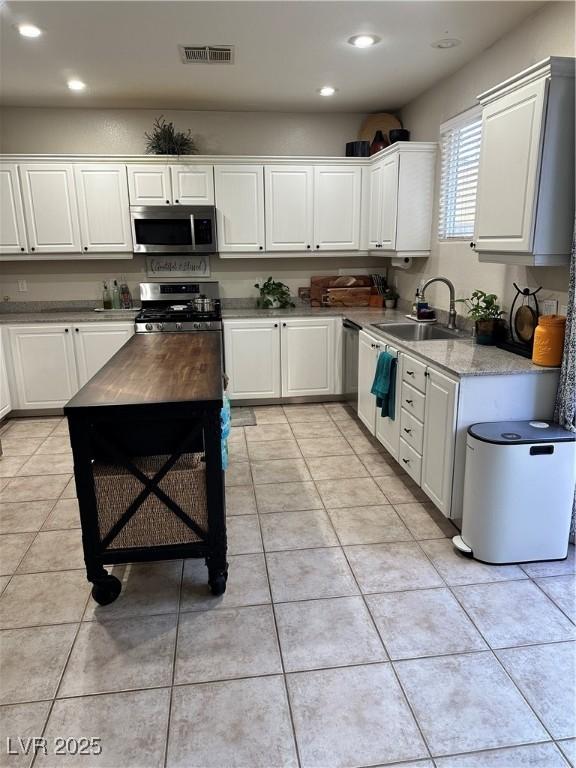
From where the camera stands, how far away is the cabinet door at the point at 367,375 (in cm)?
374

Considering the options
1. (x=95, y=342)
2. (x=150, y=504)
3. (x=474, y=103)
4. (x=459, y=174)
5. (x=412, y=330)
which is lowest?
(x=150, y=504)

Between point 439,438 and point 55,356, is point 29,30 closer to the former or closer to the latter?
point 55,356

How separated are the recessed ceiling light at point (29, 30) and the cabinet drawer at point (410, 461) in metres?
3.16

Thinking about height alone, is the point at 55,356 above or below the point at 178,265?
below

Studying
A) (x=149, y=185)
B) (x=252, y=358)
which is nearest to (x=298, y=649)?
(x=252, y=358)

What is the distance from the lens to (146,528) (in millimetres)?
2143

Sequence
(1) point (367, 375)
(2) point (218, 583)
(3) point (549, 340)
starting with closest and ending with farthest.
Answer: (2) point (218, 583)
(3) point (549, 340)
(1) point (367, 375)

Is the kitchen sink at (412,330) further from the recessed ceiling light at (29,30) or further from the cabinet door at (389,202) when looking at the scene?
the recessed ceiling light at (29,30)

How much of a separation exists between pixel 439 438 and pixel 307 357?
2.19 meters

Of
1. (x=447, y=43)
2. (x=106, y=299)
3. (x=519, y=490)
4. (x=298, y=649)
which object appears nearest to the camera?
(x=298, y=649)

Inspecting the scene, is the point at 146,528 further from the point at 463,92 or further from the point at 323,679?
the point at 463,92

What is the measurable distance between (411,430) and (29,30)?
3.14 m

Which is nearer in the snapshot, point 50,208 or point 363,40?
point 363,40

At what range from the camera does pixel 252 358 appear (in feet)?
15.3
